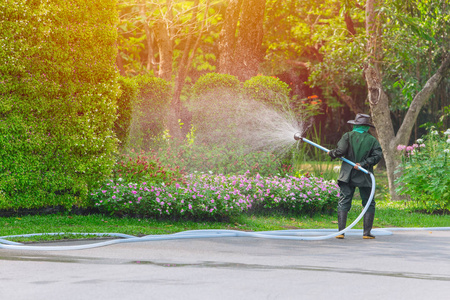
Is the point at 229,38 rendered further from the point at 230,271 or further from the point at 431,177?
the point at 230,271

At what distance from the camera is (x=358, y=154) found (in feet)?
27.0

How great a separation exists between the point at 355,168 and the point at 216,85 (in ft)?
18.7

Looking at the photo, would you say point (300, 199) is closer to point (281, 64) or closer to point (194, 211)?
point (194, 211)

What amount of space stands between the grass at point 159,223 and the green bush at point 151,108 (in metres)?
3.68

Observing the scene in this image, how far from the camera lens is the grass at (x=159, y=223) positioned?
7996 millimetres

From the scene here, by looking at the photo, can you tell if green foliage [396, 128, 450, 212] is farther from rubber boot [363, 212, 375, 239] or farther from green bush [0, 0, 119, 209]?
green bush [0, 0, 119, 209]

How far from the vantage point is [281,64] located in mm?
24797

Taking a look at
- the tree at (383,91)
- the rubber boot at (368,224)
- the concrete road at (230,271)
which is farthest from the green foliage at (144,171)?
the tree at (383,91)

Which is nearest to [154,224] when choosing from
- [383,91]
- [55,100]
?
[55,100]

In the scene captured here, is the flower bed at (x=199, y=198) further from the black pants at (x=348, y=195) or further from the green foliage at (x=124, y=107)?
the black pants at (x=348, y=195)

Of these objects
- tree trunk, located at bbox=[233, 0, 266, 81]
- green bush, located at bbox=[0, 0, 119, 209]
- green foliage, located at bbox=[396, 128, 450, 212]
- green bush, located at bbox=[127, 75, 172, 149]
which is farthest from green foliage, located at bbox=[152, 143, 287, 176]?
tree trunk, located at bbox=[233, 0, 266, 81]

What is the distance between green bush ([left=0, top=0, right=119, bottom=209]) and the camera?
8.85m

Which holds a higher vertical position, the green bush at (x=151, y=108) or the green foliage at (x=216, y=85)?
the green foliage at (x=216, y=85)

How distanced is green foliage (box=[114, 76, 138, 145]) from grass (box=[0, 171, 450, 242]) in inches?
88.1
